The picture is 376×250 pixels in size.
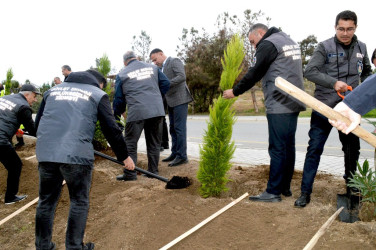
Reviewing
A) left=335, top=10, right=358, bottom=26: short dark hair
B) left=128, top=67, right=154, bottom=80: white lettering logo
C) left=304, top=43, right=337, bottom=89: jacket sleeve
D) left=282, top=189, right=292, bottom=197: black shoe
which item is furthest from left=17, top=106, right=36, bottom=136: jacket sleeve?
left=335, top=10, right=358, bottom=26: short dark hair

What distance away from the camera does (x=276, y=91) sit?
4172 millimetres

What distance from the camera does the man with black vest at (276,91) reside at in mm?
4160

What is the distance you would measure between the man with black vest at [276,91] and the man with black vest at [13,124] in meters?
3.29

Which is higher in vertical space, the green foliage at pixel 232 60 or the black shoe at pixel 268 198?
the green foliage at pixel 232 60

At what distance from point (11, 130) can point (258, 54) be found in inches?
162

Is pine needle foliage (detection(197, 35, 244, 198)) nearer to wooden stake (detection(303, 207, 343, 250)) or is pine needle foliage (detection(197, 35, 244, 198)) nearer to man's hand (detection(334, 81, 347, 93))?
man's hand (detection(334, 81, 347, 93))

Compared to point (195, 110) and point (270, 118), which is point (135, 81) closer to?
point (270, 118)

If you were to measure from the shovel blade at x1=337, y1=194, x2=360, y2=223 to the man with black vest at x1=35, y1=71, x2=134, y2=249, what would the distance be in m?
2.81

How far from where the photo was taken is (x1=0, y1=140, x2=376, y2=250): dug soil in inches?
132

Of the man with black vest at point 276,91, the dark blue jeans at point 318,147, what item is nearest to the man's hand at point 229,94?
the man with black vest at point 276,91

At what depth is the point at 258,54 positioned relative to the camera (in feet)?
13.8

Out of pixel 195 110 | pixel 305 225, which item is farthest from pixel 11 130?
pixel 195 110

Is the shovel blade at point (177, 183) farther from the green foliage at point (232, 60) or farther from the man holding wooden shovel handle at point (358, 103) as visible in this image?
the man holding wooden shovel handle at point (358, 103)

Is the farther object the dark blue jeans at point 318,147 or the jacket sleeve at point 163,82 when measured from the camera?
the jacket sleeve at point 163,82
